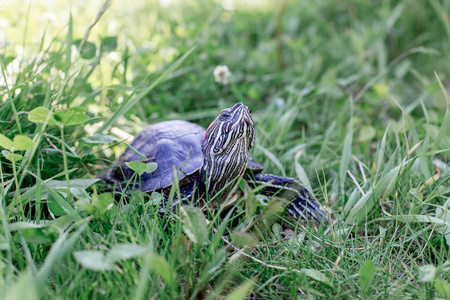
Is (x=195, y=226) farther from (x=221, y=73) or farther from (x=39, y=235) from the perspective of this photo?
(x=221, y=73)

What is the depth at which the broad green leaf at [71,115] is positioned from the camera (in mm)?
1581

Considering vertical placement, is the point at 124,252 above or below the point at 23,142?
below

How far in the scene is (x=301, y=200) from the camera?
2.14 metres

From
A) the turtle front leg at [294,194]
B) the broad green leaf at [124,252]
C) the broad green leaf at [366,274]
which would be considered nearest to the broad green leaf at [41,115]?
the broad green leaf at [124,252]

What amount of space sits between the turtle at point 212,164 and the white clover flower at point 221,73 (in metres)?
0.92

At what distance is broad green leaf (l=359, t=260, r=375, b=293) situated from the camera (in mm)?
1337

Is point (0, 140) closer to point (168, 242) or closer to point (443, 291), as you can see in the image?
point (168, 242)

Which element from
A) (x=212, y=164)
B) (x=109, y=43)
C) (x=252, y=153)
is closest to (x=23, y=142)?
(x=212, y=164)

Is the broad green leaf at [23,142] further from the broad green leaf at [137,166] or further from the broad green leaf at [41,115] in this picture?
the broad green leaf at [137,166]

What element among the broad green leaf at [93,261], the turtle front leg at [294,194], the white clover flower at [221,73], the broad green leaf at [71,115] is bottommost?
the turtle front leg at [294,194]

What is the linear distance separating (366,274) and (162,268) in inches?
28.5

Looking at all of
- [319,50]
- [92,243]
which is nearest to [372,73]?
[319,50]

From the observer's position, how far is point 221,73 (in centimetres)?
334

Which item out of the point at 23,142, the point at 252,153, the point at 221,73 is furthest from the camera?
the point at 221,73
